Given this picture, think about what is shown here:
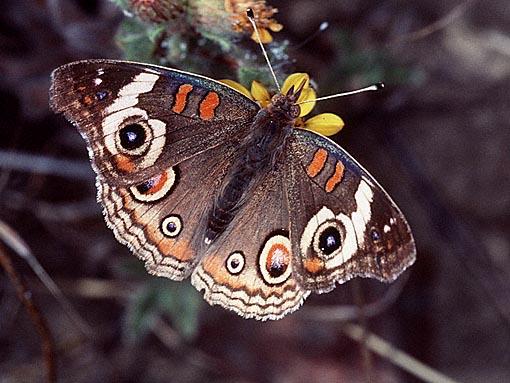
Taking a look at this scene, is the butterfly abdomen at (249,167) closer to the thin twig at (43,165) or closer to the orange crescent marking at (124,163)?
Answer: the orange crescent marking at (124,163)

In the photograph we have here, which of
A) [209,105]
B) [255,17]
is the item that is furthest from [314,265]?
[255,17]

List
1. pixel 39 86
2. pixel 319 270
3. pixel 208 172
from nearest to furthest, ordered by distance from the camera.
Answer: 1. pixel 319 270
2. pixel 208 172
3. pixel 39 86

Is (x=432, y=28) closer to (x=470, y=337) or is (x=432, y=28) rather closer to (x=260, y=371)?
(x=470, y=337)

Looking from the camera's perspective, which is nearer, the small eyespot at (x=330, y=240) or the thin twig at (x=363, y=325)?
the small eyespot at (x=330, y=240)

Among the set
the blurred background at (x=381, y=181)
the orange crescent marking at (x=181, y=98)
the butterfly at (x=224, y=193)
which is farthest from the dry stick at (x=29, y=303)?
the orange crescent marking at (x=181, y=98)

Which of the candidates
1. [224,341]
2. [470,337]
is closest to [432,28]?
[470,337]

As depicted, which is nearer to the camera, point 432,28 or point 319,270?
point 319,270
